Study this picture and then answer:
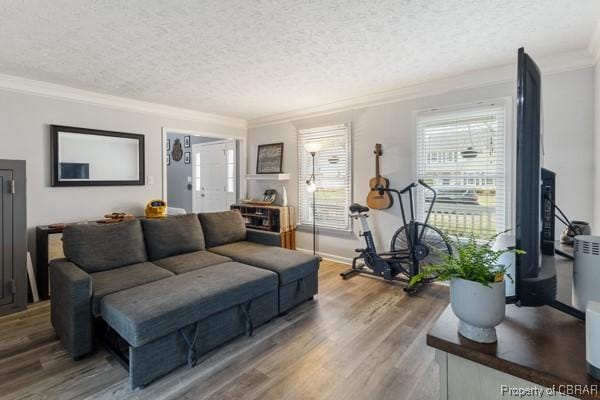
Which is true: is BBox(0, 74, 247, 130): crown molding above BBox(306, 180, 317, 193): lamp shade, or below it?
above

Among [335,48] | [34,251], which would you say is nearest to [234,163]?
[34,251]

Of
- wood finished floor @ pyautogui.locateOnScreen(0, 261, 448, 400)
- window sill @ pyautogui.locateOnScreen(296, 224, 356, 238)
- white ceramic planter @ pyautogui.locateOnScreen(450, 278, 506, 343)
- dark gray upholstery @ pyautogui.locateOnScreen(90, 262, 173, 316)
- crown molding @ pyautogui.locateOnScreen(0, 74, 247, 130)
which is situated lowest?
wood finished floor @ pyautogui.locateOnScreen(0, 261, 448, 400)

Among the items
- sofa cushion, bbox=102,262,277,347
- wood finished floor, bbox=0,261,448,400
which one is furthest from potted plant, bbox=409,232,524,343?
sofa cushion, bbox=102,262,277,347

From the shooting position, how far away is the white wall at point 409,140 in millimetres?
2797

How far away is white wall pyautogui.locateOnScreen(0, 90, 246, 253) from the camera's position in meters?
3.33

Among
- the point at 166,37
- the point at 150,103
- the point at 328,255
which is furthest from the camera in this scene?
the point at 328,255

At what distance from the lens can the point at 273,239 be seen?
3.64 meters

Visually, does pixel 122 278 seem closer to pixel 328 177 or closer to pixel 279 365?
pixel 279 365

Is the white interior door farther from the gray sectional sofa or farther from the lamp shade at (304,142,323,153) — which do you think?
the gray sectional sofa

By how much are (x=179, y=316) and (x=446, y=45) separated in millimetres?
2987

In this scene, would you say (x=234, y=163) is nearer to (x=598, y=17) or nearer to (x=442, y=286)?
(x=442, y=286)

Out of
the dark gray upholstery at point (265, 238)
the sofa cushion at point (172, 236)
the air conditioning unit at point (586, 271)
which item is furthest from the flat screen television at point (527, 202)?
the sofa cushion at point (172, 236)

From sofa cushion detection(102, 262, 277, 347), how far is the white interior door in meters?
3.32

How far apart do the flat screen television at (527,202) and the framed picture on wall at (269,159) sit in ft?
14.1
